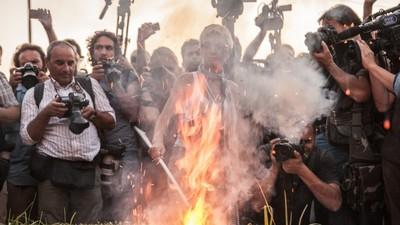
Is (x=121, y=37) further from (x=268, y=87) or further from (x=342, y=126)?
(x=342, y=126)

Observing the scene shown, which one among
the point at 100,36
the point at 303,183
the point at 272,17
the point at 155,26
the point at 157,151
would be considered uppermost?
the point at 272,17

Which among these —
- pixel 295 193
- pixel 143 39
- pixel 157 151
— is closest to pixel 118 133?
pixel 157 151

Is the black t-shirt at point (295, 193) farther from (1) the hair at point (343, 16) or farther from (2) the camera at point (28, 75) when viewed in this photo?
(2) the camera at point (28, 75)

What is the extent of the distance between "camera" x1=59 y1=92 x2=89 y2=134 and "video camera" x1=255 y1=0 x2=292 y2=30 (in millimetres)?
2378

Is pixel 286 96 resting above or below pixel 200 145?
above

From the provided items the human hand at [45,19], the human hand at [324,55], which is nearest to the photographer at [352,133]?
the human hand at [324,55]

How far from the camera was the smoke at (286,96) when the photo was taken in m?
5.03

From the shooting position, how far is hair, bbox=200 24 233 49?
5360 mm

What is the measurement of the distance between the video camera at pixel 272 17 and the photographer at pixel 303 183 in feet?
5.68

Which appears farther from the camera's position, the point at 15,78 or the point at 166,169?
the point at 15,78

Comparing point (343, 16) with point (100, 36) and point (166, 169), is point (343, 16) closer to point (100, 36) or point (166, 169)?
point (166, 169)

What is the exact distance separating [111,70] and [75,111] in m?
1.02

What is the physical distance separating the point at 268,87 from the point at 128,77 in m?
1.63

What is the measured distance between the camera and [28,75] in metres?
5.50
